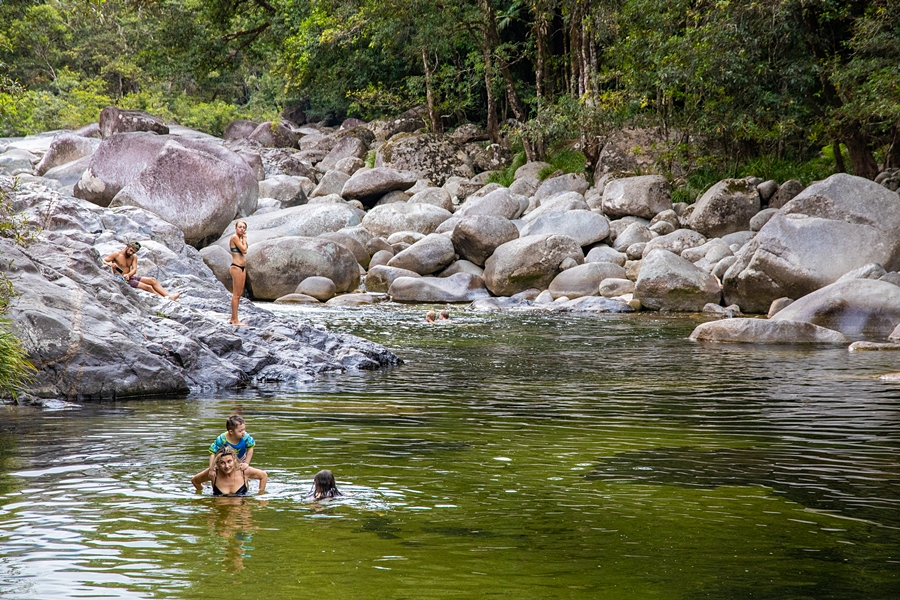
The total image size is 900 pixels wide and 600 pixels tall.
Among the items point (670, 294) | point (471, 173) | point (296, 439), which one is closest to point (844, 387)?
point (296, 439)

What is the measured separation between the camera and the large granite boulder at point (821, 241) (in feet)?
63.2

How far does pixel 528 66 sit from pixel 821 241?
909 inches

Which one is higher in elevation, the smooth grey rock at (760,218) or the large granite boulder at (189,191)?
the large granite boulder at (189,191)

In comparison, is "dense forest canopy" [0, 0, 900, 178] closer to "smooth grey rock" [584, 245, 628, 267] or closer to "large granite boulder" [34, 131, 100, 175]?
"large granite boulder" [34, 131, 100, 175]

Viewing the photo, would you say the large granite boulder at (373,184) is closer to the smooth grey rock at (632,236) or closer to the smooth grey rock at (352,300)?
the smooth grey rock at (632,236)

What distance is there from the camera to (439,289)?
81.2 ft

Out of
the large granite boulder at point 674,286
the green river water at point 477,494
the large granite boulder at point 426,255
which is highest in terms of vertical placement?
the large granite boulder at point 426,255

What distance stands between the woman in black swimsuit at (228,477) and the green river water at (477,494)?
15 centimetres

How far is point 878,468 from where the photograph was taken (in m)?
7.12

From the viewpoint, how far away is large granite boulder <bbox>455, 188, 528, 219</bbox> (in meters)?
29.8

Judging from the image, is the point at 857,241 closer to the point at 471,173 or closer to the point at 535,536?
the point at 535,536

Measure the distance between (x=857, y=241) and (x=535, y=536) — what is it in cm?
1627

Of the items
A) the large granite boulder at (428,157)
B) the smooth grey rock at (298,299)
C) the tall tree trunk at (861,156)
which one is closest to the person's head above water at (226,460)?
the smooth grey rock at (298,299)

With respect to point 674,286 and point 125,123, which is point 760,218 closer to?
point 674,286
